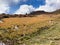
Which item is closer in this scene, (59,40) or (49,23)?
(59,40)

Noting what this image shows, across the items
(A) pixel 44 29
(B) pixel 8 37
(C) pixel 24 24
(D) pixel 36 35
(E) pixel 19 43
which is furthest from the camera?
(C) pixel 24 24

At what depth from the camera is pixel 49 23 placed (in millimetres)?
48969

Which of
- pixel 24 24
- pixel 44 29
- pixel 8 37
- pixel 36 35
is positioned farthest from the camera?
pixel 24 24

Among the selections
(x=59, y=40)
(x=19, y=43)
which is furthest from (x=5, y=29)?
(x=59, y=40)

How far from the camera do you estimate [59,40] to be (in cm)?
3603

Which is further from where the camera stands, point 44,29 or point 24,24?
point 24,24

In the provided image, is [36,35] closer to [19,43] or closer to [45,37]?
[45,37]

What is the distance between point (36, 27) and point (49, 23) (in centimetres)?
525

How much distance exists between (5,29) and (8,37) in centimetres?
459

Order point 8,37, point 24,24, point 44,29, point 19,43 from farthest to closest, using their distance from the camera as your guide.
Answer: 1. point 24,24
2. point 44,29
3. point 8,37
4. point 19,43

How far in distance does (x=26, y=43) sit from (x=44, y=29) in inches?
401

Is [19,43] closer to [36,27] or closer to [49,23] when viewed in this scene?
[36,27]

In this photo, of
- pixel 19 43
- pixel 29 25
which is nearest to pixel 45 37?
pixel 19 43

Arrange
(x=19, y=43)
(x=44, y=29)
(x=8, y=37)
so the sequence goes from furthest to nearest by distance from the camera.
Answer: (x=44, y=29) → (x=8, y=37) → (x=19, y=43)
